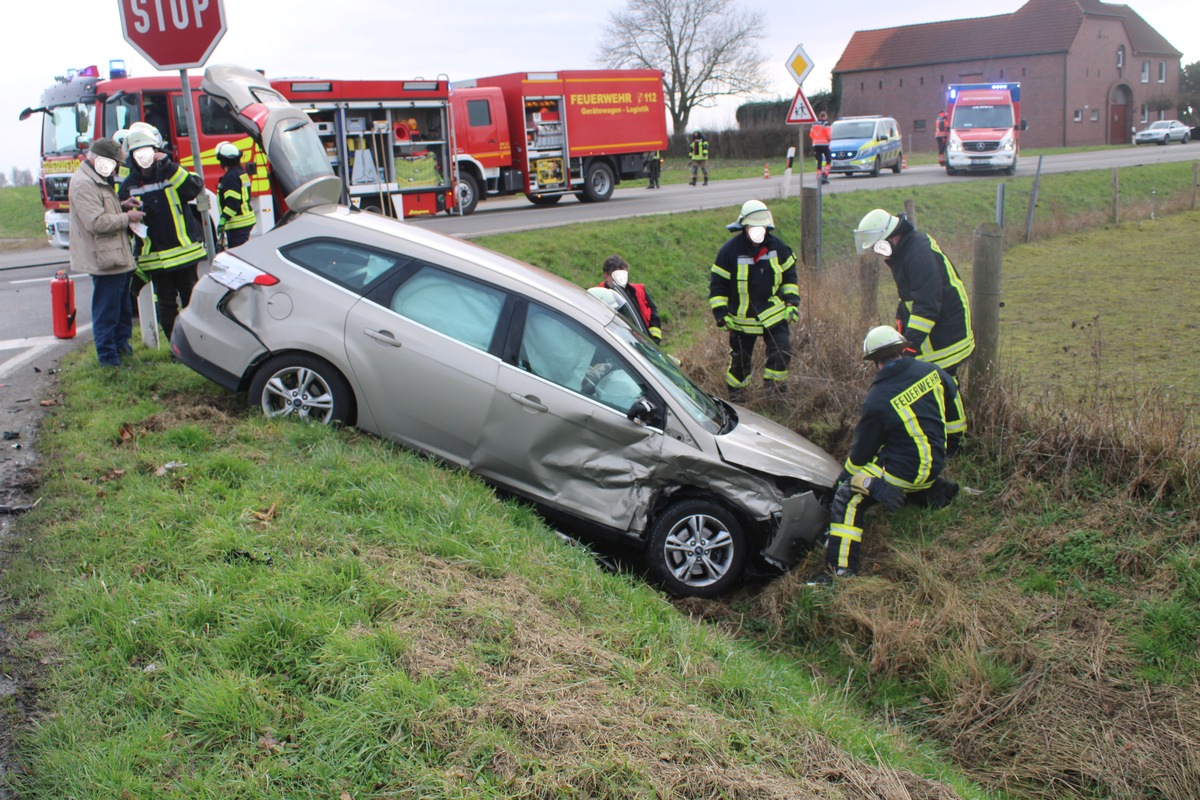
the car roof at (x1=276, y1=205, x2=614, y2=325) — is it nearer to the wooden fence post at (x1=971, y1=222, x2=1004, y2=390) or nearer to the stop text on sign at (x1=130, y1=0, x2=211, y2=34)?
the stop text on sign at (x1=130, y1=0, x2=211, y2=34)

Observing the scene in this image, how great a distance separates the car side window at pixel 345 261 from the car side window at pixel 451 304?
19 centimetres

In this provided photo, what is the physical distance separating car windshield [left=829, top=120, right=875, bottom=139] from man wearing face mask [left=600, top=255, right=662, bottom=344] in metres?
23.5

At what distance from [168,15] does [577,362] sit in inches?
141

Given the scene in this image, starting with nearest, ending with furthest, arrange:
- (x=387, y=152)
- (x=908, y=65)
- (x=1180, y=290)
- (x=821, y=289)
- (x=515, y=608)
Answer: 1. (x=515, y=608)
2. (x=821, y=289)
3. (x=1180, y=290)
4. (x=387, y=152)
5. (x=908, y=65)

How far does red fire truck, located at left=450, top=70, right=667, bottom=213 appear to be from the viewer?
21.2m

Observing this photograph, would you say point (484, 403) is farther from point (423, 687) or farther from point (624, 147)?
point (624, 147)

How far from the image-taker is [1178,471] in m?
5.57

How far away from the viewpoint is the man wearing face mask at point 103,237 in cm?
663

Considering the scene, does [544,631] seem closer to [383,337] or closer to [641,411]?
[641,411]

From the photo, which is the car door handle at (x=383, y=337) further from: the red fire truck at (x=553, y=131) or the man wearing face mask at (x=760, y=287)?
the red fire truck at (x=553, y=131)

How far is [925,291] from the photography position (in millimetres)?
6574

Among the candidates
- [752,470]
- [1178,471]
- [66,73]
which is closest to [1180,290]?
[1178,471]

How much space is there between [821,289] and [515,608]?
20.3 ft

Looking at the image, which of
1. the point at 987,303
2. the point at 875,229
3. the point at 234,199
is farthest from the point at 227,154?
the point at 987,303
